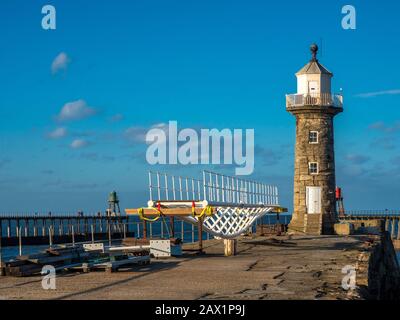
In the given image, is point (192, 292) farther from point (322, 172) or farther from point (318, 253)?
point (322, 172)

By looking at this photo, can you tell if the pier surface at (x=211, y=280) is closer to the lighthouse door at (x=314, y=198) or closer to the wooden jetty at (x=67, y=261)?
the wooden jetty at (x=67, y=261)

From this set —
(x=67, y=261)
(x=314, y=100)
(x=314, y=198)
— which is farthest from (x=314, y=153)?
(x=67, y=261)

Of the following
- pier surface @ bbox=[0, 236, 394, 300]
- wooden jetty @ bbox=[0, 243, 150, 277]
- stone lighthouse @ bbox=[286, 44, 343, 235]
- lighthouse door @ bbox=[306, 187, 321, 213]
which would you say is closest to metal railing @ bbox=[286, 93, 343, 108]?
stone lighthouse @ bbox=[286, 44, 343, 235]

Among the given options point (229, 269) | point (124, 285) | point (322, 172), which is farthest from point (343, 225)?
point (124, 285)

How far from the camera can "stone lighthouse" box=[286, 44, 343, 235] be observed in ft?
145

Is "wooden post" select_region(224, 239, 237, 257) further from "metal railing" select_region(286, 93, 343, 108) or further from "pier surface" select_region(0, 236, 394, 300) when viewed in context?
"metal railing" select_region(286, 93, 343, 108)

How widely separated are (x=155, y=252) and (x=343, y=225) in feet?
69.8

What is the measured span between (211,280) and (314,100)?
27.9 metres

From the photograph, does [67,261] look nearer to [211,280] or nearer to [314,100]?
[211,280]

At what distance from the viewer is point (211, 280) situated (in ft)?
59.5

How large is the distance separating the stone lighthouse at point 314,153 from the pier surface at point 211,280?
1806 cm

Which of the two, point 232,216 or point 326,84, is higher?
point 326,84

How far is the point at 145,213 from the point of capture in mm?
25594
